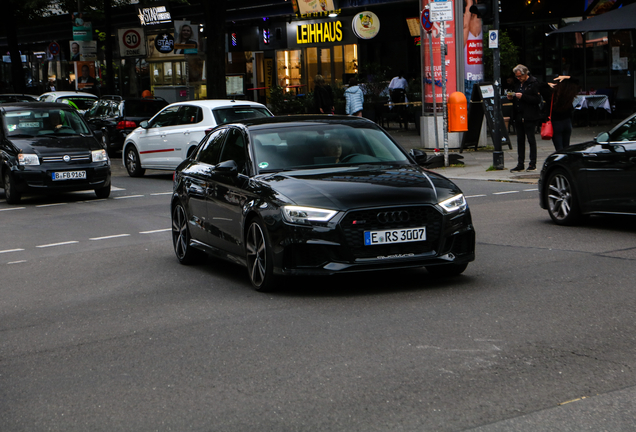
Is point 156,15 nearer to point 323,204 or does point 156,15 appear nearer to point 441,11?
point 441,11

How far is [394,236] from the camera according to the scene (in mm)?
7578


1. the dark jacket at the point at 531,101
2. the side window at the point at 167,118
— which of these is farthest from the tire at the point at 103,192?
the dark jacket at the point at 531,101

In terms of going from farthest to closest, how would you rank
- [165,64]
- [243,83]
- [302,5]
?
[165,64] → [243,83] → [302,5]

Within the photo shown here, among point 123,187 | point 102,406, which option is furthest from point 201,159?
point 123,187

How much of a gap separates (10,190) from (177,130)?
4018 millimetres

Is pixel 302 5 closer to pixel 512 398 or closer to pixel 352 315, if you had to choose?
pixel 352 315

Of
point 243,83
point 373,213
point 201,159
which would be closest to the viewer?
point 373,213

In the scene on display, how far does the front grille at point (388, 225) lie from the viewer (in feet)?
24.7

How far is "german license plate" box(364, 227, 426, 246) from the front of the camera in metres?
7.54

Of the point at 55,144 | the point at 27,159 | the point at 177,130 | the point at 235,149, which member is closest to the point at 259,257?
the point at 235,149

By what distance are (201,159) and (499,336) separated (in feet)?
15.5

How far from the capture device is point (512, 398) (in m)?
4.83

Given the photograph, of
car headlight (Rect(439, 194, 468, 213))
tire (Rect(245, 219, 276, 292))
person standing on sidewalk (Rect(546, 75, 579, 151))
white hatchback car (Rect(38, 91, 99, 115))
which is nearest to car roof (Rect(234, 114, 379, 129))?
tire (Rect(245, 219, 276, 292))

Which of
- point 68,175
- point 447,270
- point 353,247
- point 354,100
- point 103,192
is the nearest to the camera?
point 353,247
